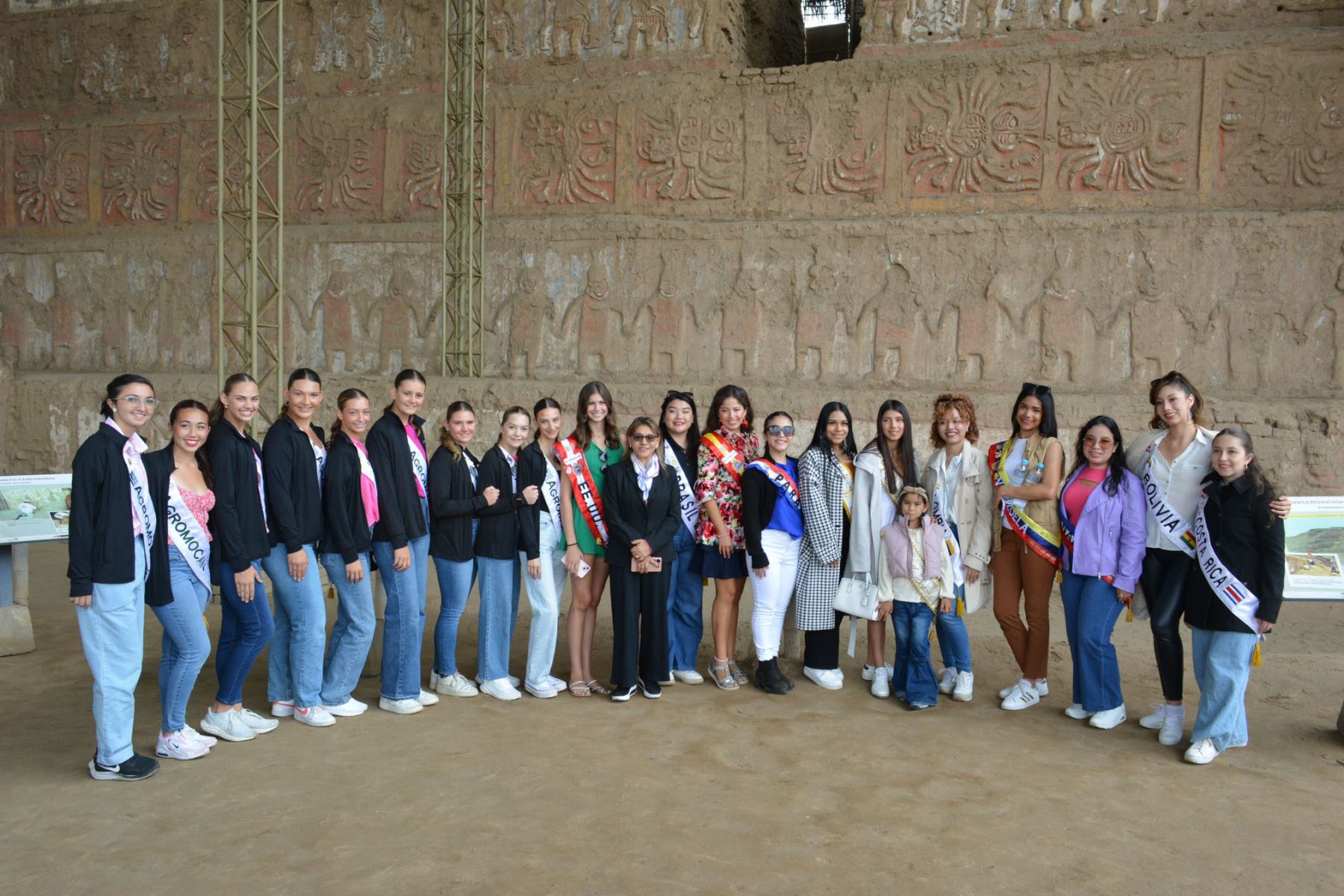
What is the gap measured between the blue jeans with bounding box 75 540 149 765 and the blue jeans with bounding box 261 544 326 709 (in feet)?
2.15

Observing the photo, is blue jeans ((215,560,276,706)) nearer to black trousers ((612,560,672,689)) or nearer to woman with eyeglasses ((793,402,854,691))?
black trousers ((612,560,672,689))

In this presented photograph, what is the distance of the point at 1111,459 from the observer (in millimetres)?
5012

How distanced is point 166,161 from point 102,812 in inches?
462

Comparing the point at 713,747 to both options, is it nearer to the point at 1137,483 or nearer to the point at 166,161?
the point at 1137,483

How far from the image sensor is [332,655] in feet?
16.4

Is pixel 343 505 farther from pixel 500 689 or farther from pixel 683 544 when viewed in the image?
pixel 683 544

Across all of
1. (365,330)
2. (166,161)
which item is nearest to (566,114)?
(365,330)

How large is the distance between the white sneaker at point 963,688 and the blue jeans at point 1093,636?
59cm

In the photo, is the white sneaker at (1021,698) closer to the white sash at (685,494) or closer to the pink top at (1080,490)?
the pink top at (1080,490)

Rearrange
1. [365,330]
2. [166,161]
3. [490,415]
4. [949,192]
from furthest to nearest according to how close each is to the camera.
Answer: [166,161]
[365,330]
[490,415]
[949,192]

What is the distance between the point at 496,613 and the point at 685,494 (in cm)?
123

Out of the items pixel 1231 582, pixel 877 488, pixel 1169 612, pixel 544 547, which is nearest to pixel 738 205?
pixel 877 488

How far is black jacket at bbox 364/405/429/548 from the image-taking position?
4855 millimetres

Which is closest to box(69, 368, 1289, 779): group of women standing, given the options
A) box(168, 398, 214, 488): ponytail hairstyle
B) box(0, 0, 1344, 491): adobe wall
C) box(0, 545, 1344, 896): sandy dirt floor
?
box(168, 398, 214, 488): ponytail hairstyle
